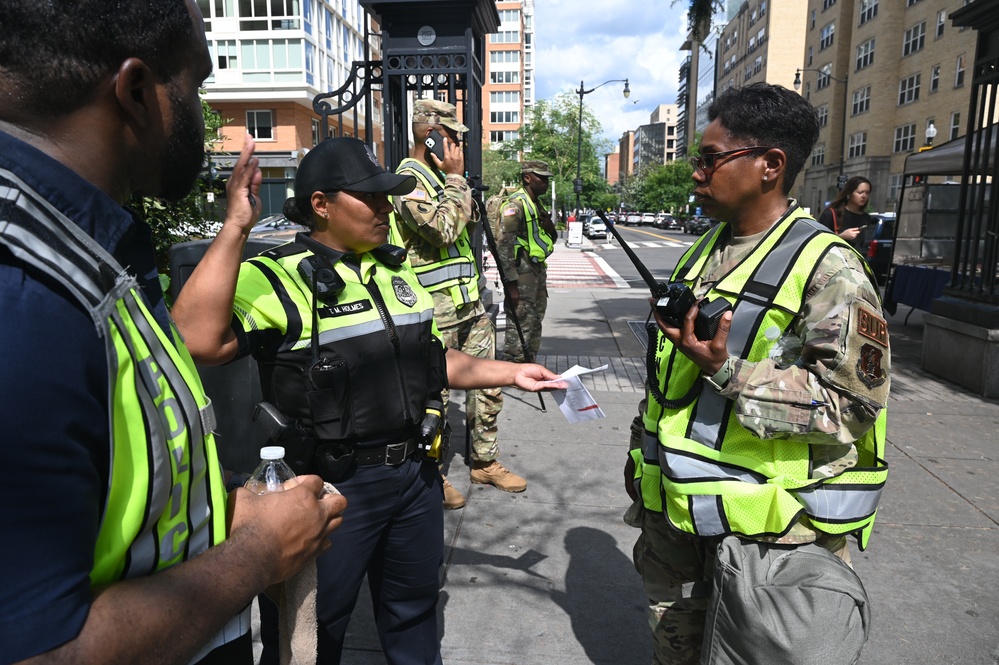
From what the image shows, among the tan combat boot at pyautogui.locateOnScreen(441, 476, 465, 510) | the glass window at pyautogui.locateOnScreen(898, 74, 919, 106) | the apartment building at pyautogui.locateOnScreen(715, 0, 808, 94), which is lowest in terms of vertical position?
the tan combat boot at pyautogui.locateOnScreen(441, 476, 465, 510)

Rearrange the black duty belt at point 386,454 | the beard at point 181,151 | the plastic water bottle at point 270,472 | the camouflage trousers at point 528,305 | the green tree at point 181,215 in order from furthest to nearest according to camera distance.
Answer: the camouflage trousers at point 528,305, the green tree at point 181,215, the black duty belt at point 386,454, the plastic water bottle at point 270,472, the beard at point 181,151

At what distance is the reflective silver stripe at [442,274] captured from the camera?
→ 4199 mm

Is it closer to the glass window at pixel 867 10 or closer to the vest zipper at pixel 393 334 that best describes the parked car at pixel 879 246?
the vest zipper at pixel 393 334

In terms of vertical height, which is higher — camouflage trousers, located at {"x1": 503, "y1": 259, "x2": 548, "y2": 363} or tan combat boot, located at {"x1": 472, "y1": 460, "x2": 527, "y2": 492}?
camouflage trousers, located at {"x1": 503, "y1": 259, "x2": 548, "y2": 363}

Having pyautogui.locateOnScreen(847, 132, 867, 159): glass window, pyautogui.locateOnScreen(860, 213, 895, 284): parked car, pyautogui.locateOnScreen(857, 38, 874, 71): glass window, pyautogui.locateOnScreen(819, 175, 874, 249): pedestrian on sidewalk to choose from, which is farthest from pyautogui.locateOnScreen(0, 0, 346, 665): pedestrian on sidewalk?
pyautogui.locateOnScreen(857, 38, 874, 71): glass window

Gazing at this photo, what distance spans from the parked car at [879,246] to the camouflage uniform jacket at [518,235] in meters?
10.7

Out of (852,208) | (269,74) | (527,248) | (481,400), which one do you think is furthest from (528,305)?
(269,74)

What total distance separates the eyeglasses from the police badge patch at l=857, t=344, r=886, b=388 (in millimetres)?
684

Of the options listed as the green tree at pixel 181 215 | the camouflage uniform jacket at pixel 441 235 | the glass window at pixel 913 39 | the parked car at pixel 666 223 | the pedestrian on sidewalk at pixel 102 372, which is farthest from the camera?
the parked car at pixel 666 223

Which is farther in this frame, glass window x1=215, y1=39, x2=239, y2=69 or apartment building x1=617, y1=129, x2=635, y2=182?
apartment building x1=617, y1=129, x2=635, y2=182

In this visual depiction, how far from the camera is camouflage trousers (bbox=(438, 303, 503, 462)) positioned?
450 centimetres

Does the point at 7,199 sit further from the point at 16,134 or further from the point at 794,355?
the point at 794,355

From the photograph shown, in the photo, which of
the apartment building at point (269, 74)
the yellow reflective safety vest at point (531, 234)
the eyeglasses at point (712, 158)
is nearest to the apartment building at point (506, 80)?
the apartment building at point (269, 74)

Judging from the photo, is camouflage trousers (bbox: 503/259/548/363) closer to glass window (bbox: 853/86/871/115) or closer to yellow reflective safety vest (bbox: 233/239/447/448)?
yellow reflective safety vest (bbox: 233/239/447/448)
